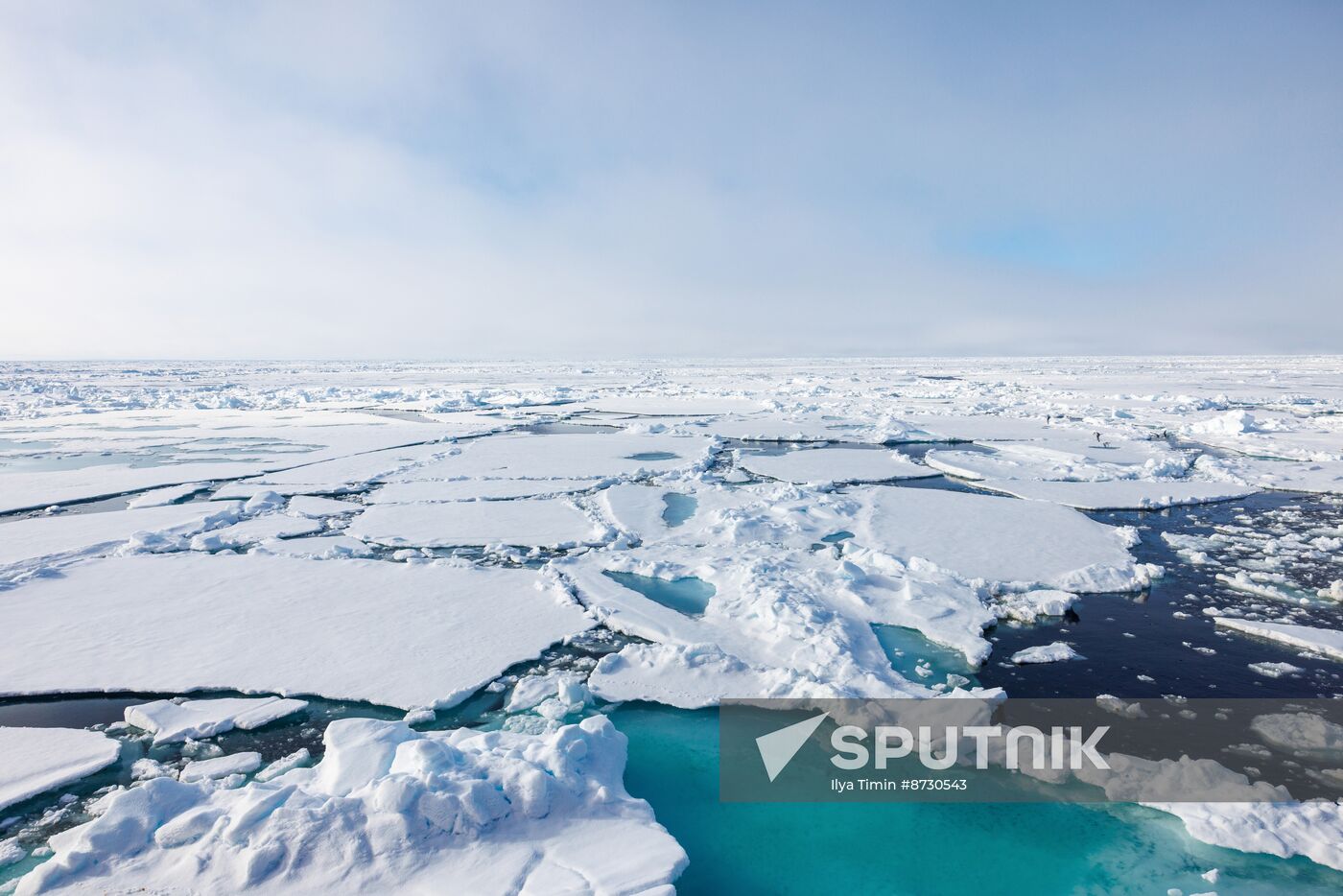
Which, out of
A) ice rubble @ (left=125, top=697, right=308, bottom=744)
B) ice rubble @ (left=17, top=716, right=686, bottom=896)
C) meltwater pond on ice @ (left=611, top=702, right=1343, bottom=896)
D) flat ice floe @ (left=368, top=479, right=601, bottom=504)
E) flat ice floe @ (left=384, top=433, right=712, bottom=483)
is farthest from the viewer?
flat ice floe @ (left=384, top=433, right=712, bottom=483)

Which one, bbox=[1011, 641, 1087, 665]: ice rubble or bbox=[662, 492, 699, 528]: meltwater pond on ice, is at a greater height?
bbox=[662, 492, 699, 528]: meltwater pond on ice

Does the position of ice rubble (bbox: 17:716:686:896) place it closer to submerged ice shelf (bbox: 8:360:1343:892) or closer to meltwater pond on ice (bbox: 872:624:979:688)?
submerged ice shelf (bbox: 8:360:1343:892)

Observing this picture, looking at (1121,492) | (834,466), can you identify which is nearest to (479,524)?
(834,466)

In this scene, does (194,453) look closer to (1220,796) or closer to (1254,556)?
(1220,796)

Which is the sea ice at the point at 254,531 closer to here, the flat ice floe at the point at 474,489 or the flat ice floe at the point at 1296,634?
the flat ice floe at the point at 474,489

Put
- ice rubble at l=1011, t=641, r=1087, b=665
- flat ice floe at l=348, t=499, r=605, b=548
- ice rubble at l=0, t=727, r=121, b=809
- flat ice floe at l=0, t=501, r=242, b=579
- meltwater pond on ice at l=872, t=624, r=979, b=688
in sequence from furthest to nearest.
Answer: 1. flat ice floe at l=348, t=499, r=605, b=548
2. flat ice floe at l=0, t=501, r=242, b=579
3. ice rubble at l=1011, t=641, r=1087, b=665
4. meltwater pond on ice at l=872, t=624, r=979, b=688
5. ice rubble at l=0, t=727, r=121, b=809

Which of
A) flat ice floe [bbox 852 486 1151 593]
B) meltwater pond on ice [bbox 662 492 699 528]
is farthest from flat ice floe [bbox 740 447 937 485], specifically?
meltwater pond on ice [bbox 662 492 699 528]
